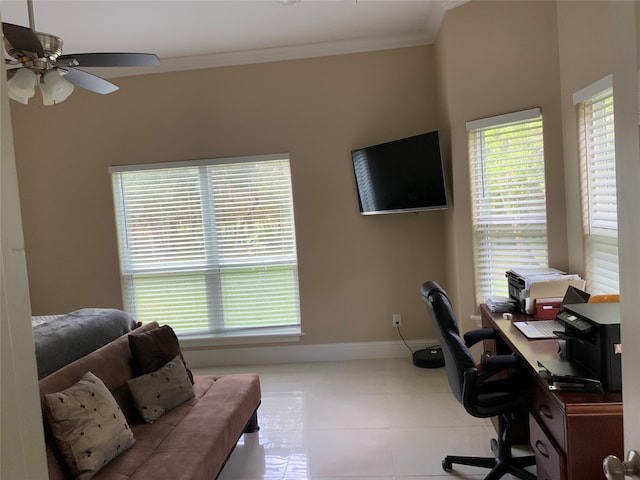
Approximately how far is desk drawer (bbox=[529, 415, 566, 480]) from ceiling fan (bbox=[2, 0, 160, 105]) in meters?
2.66

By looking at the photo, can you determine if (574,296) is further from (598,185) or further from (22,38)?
(22,38)

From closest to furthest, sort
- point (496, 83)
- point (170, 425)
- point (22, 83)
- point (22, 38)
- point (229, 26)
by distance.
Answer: point (22, 38), point (22, 83), point (170, 425), point (496, 83), point (229, 26)

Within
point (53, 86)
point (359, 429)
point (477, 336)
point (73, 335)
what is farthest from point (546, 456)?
point (53, 86)

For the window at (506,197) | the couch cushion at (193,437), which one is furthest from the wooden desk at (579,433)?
the window at (506,197)

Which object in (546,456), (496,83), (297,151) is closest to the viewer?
(546,456)

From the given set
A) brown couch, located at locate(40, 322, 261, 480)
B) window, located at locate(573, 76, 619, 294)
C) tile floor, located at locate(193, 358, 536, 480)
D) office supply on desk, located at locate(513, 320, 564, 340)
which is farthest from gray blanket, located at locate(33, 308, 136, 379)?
Result: window, located at locate(573, 76, 619, 294)

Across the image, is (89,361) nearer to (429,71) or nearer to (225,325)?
(225,325)

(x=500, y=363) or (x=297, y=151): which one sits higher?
(x=297, y=151)

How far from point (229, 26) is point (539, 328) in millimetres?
3160

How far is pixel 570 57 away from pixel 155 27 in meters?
3.04

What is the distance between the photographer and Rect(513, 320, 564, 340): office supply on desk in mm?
2368

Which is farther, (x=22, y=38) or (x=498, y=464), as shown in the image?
(x=498, y=464)

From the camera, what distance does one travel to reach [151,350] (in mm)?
2809

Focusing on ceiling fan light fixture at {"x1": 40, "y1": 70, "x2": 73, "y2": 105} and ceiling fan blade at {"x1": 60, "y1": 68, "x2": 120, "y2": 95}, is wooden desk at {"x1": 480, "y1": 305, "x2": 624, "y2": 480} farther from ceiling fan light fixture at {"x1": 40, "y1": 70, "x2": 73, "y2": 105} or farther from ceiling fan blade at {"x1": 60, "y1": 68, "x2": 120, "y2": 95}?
ceiling fan blade at {"x1": 60, "y1": 68, "x2": 120, "y2": 95}
